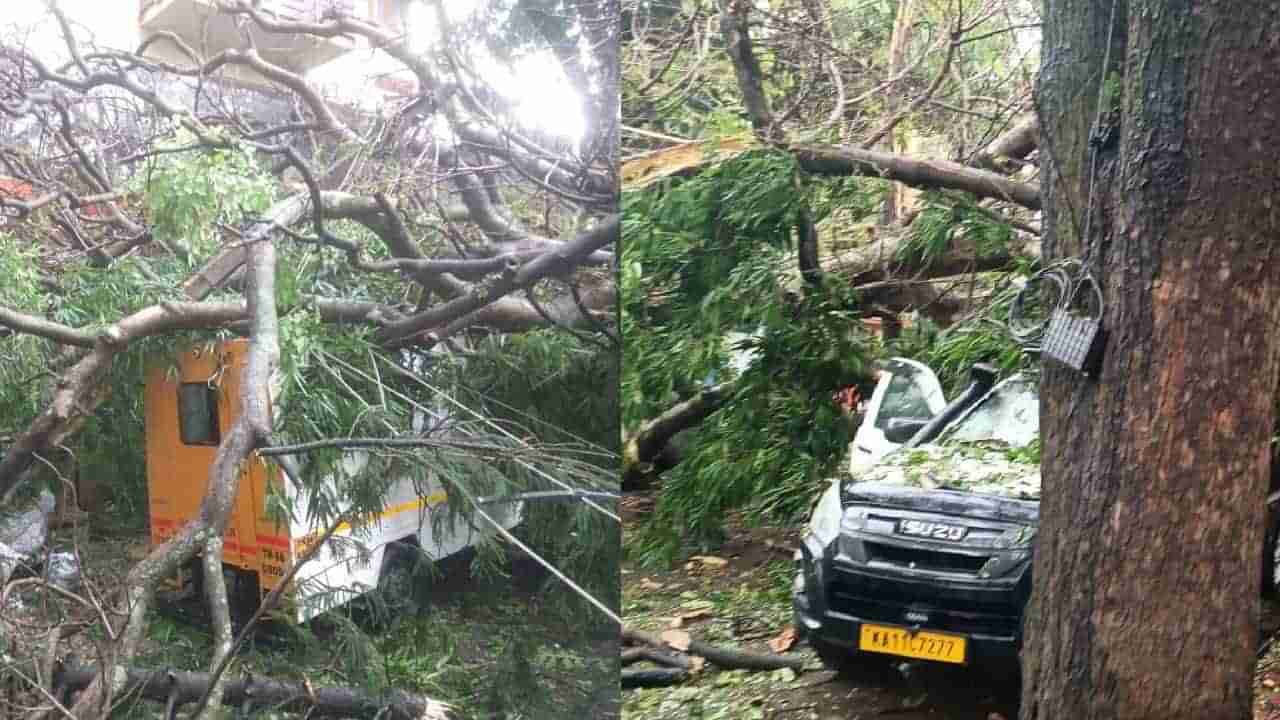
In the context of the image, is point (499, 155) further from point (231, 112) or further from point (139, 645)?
point (139, 645)

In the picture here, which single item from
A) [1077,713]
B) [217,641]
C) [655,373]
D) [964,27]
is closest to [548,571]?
[655,373]

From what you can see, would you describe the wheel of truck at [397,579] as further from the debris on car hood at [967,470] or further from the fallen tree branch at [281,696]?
the debris on car hood at [967,470]

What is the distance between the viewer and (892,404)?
4.56ft

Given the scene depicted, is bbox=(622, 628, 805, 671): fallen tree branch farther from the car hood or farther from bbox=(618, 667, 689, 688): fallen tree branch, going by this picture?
the car hood

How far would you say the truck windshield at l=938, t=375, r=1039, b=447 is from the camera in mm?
1322

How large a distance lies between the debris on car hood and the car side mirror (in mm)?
20

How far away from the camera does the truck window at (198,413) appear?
1.54 meters

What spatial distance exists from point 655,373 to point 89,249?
3.03ft

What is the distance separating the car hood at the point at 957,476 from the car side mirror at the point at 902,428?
0.02m

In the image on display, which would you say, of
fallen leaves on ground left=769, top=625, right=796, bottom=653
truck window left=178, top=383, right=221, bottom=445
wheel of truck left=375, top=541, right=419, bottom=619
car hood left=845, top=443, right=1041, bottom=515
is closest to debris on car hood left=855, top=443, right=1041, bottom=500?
car hood left=845, top=443, right=1041, bottom=515

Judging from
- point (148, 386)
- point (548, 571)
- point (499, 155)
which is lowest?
point (548, 571)

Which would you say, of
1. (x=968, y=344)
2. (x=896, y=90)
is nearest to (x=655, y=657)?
(x=968, y=344)

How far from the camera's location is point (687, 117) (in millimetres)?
1448

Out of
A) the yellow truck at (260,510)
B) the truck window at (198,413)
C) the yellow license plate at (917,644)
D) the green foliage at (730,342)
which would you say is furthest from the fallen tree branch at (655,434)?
the truck window at (198,413)
